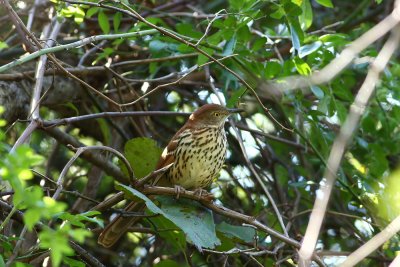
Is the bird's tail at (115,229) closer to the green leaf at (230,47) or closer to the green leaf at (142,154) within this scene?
the green leaf at (142,154)

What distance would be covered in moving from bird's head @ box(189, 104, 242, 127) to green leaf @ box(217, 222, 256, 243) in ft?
2.16

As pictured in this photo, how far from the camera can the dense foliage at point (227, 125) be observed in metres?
3.80

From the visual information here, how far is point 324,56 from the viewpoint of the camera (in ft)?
13.8

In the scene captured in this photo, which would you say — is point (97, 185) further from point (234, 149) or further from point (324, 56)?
point (324, 56)

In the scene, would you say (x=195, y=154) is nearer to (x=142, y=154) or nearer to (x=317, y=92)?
(x=142, y=154)

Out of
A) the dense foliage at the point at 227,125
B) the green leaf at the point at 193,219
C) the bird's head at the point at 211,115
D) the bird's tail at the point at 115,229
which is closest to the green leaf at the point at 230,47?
the dense foliage at the point at 227,125

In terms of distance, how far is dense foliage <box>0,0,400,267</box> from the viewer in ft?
12.5

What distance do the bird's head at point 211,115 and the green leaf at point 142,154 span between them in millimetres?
420

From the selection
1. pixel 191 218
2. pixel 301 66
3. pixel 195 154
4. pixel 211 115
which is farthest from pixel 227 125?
pixel 191 218

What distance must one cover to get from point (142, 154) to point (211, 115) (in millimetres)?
662

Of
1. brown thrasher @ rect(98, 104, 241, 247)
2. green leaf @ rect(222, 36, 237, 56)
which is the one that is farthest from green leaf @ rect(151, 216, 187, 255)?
green leaf @ rect(222, 36, 237, 56)

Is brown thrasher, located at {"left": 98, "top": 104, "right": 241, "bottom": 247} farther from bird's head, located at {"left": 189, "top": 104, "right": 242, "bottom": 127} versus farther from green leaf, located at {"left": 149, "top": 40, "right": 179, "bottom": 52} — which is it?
green leaf, located at {"left": 149, "top": 40, "right": 179, "bottom": 52}

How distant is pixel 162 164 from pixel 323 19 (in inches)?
102

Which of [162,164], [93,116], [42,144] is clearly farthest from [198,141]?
[42,144]
